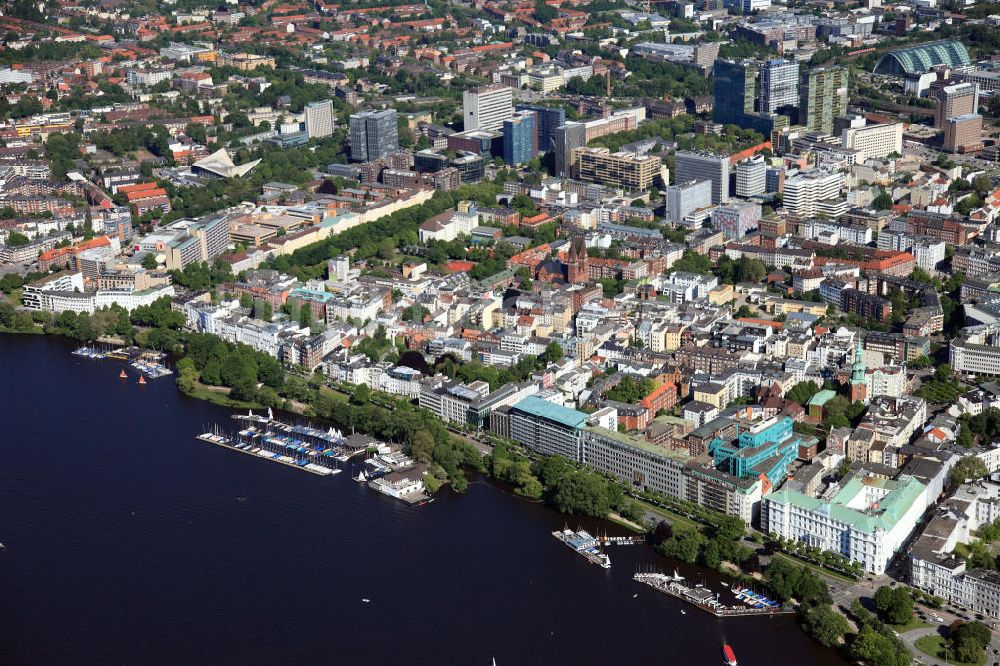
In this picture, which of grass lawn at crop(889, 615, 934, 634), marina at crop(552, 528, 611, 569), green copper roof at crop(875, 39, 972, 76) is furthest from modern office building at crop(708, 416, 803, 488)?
green copper roof at crop(875, 39, 972, 76)

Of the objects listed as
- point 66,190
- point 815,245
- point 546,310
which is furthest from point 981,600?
point 66,190

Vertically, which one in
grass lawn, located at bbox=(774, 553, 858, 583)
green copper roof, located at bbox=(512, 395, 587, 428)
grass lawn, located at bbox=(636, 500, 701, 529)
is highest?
green copper roof, located at bbox=(512, 395, 587, 428)

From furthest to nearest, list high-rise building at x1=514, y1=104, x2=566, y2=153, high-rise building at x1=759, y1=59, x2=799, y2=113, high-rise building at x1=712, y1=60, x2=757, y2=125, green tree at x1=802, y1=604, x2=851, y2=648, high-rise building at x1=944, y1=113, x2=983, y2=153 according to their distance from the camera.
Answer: high-rise building at x1=759, y1=59, x2=799, y2=113
high-rise building at x1=712, y1=60, x2=757, y2=125
high-rise building at x1=514, y1=104, x2=566, y2=153
high-rise building at x1=944, y1=113, x2=983, y2=153
green tree at x1=802, y1=604, x2=851, y2=648

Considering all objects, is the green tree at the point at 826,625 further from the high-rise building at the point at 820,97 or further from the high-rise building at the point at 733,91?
the high-rise building at the point at 733,91

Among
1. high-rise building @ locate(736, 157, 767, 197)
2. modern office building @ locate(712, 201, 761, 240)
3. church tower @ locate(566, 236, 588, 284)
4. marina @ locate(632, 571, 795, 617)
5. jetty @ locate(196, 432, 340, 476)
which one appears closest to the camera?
marina @ locate(632, 571, 795, 617)

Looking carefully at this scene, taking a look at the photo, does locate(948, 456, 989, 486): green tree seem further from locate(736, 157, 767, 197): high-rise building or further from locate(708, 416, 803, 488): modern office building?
locate(736, 157, 767, 197): high-rise building

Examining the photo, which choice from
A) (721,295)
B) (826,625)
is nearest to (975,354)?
(721,295)

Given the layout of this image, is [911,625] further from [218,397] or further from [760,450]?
[218,397]
